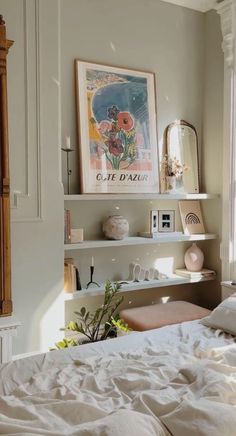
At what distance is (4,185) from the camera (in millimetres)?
2518

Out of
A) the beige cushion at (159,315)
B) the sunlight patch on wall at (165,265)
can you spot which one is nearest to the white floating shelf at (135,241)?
the sunlight patch on wall at (165,265)

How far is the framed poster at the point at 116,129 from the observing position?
3223mm

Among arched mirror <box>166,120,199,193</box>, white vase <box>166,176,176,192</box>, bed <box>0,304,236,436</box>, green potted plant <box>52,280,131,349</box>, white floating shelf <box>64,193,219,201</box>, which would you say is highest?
arched mirror <box>166,120,199,193</box>

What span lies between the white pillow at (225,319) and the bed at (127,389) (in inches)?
3.4

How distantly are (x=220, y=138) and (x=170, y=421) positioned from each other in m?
2.85

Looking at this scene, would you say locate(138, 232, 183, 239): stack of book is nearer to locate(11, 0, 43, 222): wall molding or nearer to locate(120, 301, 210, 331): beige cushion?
locate(120, 301, 210, 331): beige cushion

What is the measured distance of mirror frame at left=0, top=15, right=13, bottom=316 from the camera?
2.49m

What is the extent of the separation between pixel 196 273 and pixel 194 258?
0.46ft

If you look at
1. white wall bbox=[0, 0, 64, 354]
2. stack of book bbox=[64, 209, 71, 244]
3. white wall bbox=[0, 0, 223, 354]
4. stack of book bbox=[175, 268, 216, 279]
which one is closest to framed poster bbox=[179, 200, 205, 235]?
stack of book bbox=[175, 268, 216, 279]

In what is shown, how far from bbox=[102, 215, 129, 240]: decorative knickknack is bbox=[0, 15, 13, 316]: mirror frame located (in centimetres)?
95

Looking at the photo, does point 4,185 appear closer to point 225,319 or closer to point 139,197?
point 139,197

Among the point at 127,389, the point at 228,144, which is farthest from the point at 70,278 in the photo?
the point at 228,144

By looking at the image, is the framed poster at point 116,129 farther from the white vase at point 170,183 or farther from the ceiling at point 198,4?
the ceiling at point 198,4

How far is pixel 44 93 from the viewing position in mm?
2873
